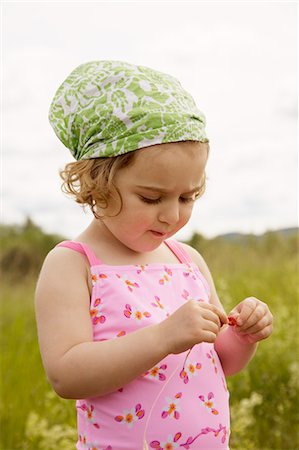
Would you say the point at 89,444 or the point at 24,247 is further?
the point at 24,247

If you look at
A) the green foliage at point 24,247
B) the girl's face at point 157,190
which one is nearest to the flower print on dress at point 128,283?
the girl's face at point 157,190

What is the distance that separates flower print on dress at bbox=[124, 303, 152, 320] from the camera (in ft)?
6.57

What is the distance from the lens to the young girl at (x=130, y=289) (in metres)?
1.91

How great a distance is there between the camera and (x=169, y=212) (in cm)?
199

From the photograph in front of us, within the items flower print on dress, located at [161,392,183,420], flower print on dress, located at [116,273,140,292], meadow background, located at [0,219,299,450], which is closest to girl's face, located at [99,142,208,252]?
flower print on dress, located at [116,273,140,292]

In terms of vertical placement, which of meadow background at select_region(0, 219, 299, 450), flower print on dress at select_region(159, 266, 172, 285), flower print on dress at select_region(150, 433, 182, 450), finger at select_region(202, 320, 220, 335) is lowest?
meadow background at select_region(0, 219, 299, 450)

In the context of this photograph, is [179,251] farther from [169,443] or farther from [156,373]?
[169,443]

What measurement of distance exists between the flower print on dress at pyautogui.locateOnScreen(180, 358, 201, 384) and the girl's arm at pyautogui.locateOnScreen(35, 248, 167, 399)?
0.19 meters

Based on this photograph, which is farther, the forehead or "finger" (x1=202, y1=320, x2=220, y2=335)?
the forehead

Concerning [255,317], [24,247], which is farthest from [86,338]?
[24,247]

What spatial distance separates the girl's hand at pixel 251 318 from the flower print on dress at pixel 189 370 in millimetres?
154

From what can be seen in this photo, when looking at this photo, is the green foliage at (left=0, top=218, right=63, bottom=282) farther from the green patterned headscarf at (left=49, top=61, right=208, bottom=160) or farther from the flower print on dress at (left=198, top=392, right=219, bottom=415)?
the flower print on dress at (left=198, top=392, right=219, bottom=415)

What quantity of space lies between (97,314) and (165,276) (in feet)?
0.85

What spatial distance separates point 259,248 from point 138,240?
235 inches
